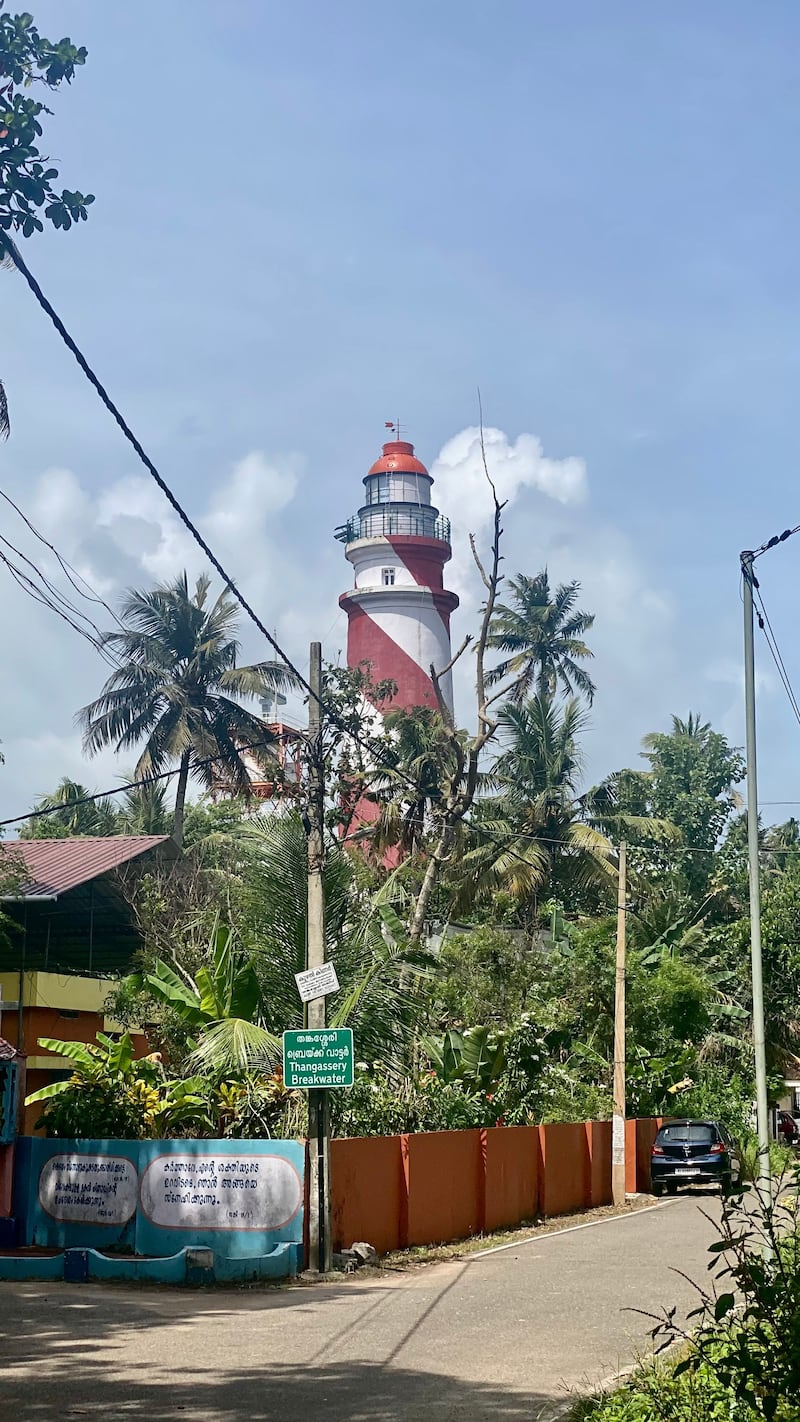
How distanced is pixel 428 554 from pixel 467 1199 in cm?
3554

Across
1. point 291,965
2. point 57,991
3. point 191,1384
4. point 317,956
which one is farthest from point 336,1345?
point 57,991

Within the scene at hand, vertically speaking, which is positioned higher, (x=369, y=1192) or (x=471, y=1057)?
(x=471, y=1057)

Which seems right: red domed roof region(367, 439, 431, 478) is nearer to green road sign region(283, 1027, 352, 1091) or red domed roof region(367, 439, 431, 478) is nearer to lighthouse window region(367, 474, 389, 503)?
lighthouse window region(367, 474, 389, 503)

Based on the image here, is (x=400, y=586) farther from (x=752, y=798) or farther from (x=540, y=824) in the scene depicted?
(x=752, y=798)

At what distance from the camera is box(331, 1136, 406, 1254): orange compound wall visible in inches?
690

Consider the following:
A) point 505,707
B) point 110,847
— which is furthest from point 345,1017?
point 505,707

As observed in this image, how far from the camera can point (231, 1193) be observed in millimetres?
16656

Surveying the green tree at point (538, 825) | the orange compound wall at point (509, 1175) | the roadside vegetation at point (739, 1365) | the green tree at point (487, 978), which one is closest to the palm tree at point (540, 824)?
the green tree at point (538, 825)

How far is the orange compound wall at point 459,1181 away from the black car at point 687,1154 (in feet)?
8.14

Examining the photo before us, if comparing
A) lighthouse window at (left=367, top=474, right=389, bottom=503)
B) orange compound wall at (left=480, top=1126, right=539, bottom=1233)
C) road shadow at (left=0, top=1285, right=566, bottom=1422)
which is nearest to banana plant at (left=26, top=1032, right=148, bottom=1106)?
road shadow at (left=0, top=1285, right=566, bottom=1422)

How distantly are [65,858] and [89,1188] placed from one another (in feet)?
38.1

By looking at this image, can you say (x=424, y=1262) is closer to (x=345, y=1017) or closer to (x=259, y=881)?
(x=345, y=1017)

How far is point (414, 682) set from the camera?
2074 inches

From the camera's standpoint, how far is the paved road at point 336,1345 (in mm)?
9414
